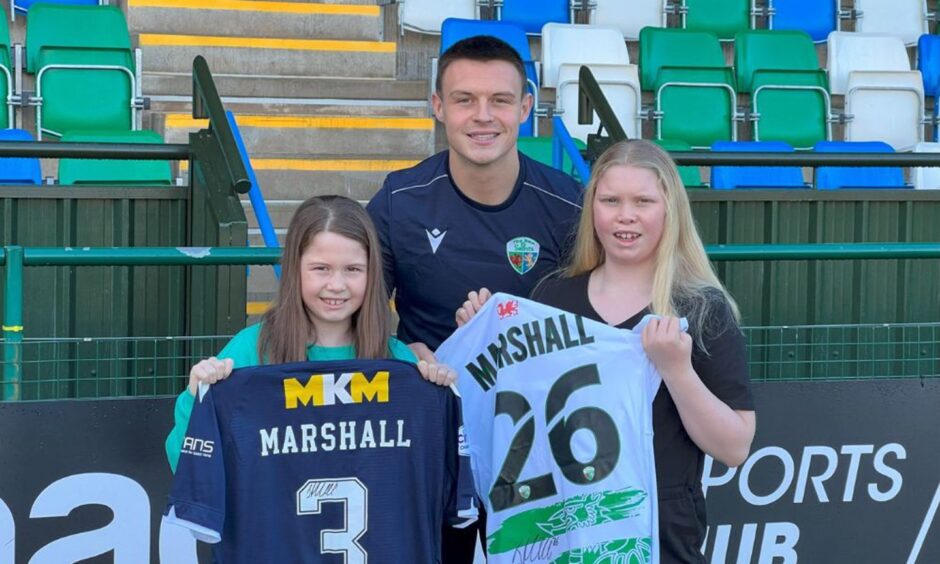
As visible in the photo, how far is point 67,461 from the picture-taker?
400 cm

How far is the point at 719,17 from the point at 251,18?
3587mm

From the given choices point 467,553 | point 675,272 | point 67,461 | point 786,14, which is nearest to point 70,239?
point 67,461

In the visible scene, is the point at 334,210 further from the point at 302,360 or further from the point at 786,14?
the point at 786,14

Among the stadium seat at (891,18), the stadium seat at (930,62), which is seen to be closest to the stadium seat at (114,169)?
the stadium seat at (930,62)

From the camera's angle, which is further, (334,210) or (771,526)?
(771,526)

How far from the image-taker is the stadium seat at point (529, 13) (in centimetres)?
966

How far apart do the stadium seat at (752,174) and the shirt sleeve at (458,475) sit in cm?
478

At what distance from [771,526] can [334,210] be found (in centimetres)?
213

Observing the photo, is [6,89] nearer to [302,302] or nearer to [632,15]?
[632,15]

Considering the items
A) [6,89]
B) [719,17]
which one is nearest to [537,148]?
[6,89]

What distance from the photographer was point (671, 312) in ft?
9.56

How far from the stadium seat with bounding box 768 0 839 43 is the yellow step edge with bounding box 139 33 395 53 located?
3303mm

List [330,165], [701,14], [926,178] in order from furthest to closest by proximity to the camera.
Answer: [701,14] → [926,178] → [330,165]

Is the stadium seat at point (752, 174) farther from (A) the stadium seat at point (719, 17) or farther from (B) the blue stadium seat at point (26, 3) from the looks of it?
(B) the blue stadium seat at point (26, 3)
